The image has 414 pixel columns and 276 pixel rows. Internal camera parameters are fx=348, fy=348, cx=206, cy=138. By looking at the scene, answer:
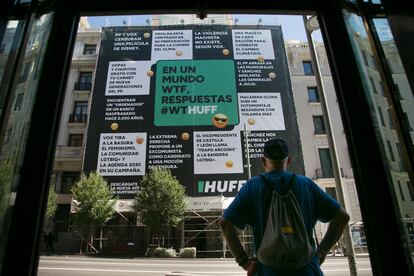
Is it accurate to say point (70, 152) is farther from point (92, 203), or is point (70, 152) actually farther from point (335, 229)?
point (335, 229)

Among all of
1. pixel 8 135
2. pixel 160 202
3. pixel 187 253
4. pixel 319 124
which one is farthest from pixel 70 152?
pixel 8 135

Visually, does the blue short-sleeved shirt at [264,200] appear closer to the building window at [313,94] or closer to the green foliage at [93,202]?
the green foliage at [93,202]

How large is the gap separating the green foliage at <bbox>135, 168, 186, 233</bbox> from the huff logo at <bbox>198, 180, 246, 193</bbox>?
1.64 m

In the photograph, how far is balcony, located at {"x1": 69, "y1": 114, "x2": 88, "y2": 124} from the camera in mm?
24797

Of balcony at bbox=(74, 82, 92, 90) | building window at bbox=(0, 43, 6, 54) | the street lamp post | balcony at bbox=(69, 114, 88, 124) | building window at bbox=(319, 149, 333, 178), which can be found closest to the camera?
building window at bbox=(0, 43, 6, 54)

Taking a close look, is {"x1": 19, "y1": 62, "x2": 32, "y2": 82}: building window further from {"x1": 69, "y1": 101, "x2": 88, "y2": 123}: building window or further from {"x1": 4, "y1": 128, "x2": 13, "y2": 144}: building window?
{"x1": 69, "y1": 101, "x2": 88, "y2": 123}: building window

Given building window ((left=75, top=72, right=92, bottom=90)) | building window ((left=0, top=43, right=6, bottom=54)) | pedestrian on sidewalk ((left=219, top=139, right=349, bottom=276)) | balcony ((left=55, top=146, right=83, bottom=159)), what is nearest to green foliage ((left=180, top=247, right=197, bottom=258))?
balcony ((left=55, top=146, right=83, bottom=159))

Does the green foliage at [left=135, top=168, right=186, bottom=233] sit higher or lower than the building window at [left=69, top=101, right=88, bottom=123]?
lower

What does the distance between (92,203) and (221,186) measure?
724 centimetres

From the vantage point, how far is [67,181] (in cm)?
2359

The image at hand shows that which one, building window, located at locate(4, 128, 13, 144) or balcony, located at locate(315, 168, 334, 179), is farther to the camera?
balcony, located at locate(315, 168, 334, 179)

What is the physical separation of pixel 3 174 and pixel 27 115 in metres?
0.40

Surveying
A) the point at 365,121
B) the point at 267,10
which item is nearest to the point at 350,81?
the point at 365,121

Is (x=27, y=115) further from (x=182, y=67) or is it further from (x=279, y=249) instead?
(x=182, y=67)
